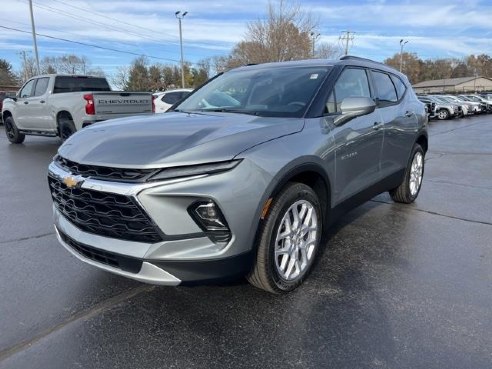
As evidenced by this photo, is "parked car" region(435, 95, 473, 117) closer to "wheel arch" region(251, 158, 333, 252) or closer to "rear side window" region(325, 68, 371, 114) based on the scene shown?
"rear side window" region(325, 68, 371, 114)

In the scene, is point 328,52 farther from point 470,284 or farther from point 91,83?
point 470,284

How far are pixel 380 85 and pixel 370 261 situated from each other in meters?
2.10

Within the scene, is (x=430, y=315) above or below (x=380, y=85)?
below

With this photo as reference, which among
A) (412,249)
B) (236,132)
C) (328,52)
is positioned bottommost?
(412,249)

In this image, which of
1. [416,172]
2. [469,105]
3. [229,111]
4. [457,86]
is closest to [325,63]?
[229,111]

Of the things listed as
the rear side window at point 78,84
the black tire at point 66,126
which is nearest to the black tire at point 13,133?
the rear side window at point 78,84

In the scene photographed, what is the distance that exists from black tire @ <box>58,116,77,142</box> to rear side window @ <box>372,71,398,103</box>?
8.33 metres

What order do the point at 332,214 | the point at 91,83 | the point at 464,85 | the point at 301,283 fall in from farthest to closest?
the point at 464,85 → the point at 91,83 → the point at 332,214 → the point at 301,283

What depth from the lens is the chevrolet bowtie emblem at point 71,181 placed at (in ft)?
9.04

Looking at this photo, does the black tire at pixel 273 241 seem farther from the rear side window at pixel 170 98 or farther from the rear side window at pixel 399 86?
the rear side window at pixel 170 98

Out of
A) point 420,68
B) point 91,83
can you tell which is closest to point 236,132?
point 91,83

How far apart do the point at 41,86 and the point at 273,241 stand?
1123 cm

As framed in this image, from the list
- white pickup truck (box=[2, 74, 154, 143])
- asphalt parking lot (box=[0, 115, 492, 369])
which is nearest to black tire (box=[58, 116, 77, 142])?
white pickup truck (box=[2, 74, 154, 143])

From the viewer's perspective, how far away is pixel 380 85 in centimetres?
484
